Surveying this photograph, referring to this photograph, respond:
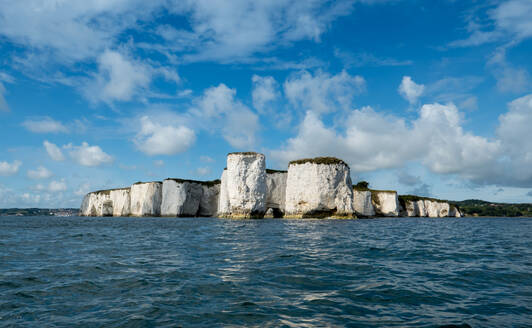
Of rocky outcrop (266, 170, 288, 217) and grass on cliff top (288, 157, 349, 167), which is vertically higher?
grass on cliff top (288, 157, 349, 167)

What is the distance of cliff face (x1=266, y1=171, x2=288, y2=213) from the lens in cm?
5656

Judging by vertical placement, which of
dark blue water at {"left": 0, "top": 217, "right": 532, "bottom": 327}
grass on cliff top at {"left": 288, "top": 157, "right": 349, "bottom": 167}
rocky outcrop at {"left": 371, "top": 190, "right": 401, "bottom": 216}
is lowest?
dark blue water at {"left": 0, "top": 217, "right": 532, "bottom": 327}

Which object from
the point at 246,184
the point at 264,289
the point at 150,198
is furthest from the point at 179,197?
the point at 264,289

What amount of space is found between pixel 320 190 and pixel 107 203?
62344 mm

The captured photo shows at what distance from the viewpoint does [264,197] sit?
158 ft

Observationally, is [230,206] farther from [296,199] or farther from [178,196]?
[178,196]

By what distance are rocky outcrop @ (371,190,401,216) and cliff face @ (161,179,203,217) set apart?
4066 centimetres

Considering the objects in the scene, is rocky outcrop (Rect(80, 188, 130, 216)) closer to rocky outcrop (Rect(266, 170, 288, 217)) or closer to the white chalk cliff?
the white chalk cliff

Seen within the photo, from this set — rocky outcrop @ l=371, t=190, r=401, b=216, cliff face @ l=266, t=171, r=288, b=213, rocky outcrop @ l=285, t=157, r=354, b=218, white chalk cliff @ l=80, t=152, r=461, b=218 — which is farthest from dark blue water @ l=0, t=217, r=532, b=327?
rocky outcrop @ l=371, t=190, r=401, b=216

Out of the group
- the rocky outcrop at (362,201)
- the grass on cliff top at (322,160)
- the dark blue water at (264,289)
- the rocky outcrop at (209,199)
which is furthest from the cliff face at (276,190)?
the dark blue water at (264,289)

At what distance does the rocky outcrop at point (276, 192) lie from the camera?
56531 mm

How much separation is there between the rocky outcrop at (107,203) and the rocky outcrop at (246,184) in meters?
41.8

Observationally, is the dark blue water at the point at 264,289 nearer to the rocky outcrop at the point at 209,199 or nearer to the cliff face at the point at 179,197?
the cliff face at the point at 179,197

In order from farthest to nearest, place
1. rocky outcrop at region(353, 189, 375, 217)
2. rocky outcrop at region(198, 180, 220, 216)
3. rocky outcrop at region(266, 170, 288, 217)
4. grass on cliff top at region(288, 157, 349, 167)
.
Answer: rocky outcrop at region(198, 180, 220, 216)
rocky outcrop at region(353, 189, 375, 217)
rocky outcrop at region(266, 170, 288, 217)
grass on cliff top at region(288, 157, 349, 167)
